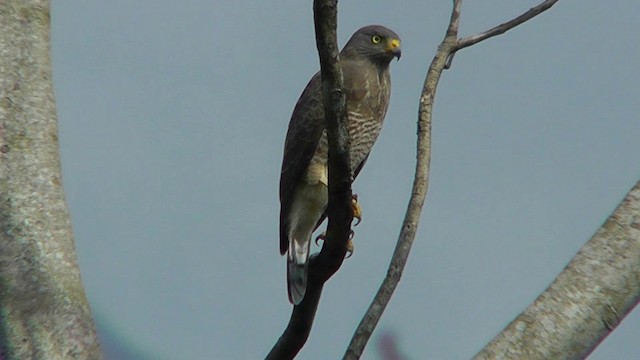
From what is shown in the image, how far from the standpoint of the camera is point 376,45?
21.8ft

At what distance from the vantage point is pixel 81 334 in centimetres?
311

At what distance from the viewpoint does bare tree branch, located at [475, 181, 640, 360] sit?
3.22 meters

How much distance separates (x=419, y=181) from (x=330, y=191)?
1.29 ft

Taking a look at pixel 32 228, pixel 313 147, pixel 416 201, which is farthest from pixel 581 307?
pixel 313 147

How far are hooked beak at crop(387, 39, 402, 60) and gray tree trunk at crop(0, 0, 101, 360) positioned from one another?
11.2ft

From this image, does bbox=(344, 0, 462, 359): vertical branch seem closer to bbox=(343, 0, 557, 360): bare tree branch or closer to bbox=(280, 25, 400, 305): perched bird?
bbox=(343, 0, 557, 360): bare tree branch

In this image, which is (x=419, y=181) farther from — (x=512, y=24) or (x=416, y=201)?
(x=512, y=24)

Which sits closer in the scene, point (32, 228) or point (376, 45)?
point (32, 228)

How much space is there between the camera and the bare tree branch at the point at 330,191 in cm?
367

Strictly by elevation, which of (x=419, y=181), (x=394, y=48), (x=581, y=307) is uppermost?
(x=394, y=48)

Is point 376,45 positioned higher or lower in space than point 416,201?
higher

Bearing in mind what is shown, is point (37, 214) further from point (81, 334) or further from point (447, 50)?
point (447, 50)

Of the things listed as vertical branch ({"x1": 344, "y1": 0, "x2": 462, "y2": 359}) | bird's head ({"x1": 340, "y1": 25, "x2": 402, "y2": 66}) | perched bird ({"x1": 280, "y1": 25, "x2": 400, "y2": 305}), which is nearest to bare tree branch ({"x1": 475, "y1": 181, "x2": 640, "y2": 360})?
vertical branch ({"x1": 344, "y1": 0, "x2": 462, "y2": 359})

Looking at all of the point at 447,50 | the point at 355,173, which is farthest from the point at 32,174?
the point at 355,173
